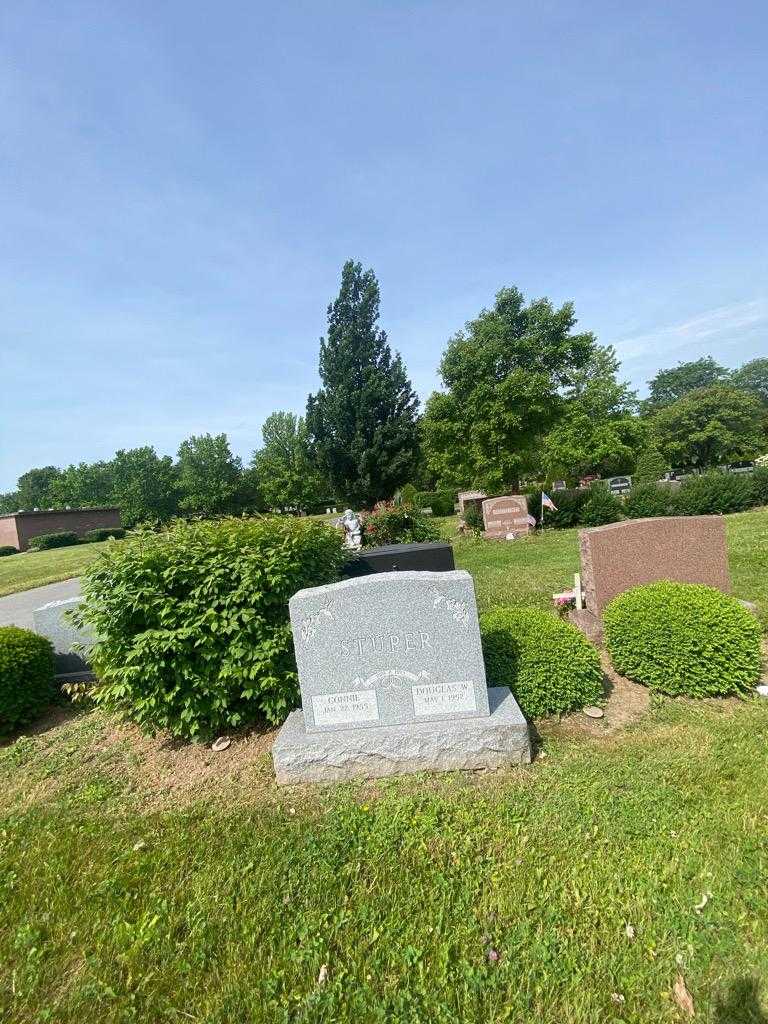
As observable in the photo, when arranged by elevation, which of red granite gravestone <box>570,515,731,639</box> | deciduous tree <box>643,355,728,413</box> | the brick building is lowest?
red granite gravestone <box>570,515,731,639</box>

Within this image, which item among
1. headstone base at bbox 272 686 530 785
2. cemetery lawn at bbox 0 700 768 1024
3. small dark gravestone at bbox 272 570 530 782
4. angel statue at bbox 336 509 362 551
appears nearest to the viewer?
cemetery lawn at bbox 0 700 768 1024

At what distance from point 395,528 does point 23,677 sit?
10034 mm

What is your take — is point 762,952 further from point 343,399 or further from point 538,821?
point 343,399

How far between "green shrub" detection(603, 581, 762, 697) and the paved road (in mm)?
8907

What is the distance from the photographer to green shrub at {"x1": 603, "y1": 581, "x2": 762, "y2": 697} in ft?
12.6

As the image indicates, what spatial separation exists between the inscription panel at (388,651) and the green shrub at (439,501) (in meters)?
28.0

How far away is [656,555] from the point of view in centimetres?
535

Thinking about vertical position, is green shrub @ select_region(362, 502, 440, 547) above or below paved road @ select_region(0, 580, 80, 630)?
above

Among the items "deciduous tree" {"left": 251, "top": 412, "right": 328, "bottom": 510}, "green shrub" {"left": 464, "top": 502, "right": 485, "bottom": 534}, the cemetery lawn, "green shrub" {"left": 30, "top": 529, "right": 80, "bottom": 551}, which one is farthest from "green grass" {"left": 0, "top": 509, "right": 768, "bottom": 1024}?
"deciduous tree" {"left": 251, "top": 412, "right": 328, "bottom": 510}

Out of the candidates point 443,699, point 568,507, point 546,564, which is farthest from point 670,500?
point 443,699

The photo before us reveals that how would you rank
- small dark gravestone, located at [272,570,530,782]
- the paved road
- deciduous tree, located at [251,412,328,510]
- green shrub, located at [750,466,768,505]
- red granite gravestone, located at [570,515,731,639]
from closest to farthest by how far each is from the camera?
small dark gravestone, located at [272,570,530,782] → red granite gravestone, located at [570,515,731,639] → the paved road → green shrub, located at [750,466,768,505] → deciduous tree, located at [251,412,328,510]

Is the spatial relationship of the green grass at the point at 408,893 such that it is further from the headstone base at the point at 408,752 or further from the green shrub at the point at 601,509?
the green shrub at the point at 601,509

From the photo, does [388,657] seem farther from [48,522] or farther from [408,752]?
[48,522]

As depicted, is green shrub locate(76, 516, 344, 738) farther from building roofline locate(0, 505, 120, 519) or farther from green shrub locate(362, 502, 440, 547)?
building roofline locate(0, 505, 120, 519)
